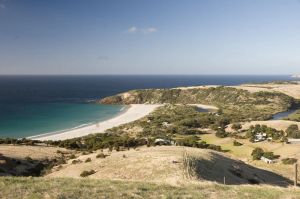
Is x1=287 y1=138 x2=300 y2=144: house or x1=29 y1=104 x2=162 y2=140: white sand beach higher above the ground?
x1=287 y1=138 x2=300 y2=144: house

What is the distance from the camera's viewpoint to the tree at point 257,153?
49.2m

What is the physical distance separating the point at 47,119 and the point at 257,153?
221 feet

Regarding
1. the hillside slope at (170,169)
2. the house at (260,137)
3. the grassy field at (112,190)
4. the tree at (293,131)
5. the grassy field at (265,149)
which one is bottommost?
the grassy field at (265,149)

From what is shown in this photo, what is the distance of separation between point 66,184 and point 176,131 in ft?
184

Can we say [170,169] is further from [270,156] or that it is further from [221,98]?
[221,98]

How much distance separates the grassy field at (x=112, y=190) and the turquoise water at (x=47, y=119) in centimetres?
5874

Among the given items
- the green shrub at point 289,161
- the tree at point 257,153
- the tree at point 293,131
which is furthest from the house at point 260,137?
the green shrub at point 289,161

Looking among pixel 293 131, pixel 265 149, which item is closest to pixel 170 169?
pixel 265 149

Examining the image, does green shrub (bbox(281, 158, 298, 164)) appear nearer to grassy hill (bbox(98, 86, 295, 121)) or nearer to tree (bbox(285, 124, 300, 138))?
tree (bbox(285, 124, 300, 138))

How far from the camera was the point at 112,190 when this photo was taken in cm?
1925

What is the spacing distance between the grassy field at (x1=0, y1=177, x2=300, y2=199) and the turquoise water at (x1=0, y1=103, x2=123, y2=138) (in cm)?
5874

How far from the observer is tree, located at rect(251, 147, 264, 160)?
4919cm

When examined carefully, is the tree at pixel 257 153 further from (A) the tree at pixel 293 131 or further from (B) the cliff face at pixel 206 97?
(B) the cliff face at pixel 206 97

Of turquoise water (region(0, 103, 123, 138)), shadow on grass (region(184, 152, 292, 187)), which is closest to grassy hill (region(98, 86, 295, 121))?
turquoise water (region(0, 103, 123, 138))
